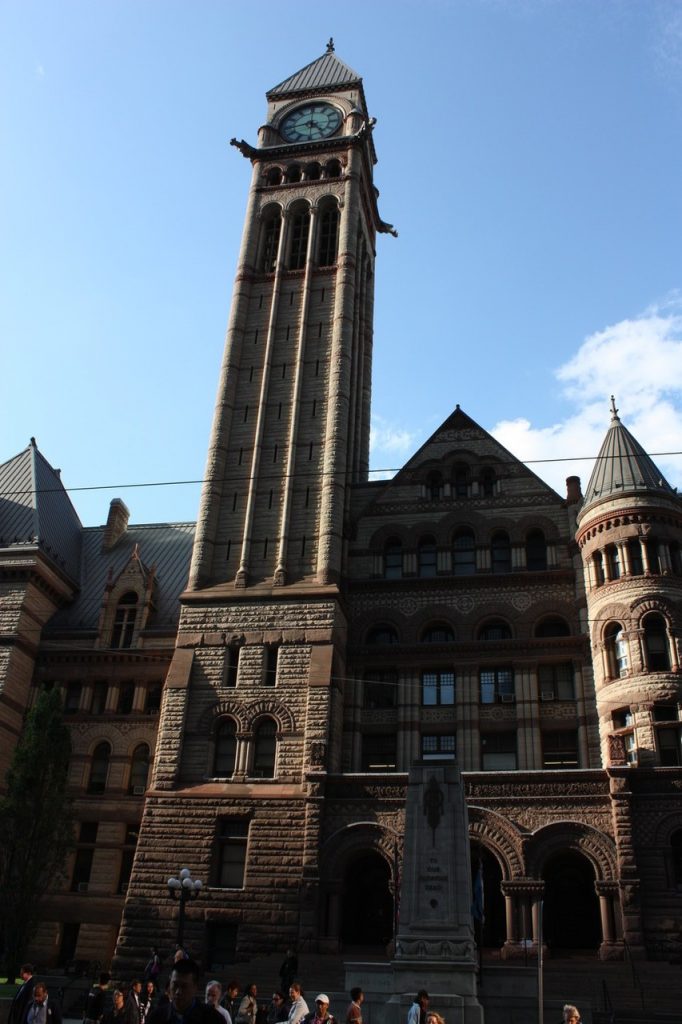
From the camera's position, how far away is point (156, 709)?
128 ft

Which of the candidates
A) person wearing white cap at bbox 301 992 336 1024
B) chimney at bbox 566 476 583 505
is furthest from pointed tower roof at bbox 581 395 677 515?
person wearing white cap at bbox 301 992 336 1024

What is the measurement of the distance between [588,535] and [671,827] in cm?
1107

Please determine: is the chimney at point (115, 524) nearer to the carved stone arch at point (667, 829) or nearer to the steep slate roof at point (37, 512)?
the steep slate roof at point (37, 512)

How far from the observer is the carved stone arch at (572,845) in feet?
94.6

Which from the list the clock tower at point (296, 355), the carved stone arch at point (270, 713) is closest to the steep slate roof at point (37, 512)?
the clock tower at point (296, 355)

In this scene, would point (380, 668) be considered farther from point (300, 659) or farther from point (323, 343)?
point (323, 343)

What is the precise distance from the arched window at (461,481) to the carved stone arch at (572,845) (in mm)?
15072

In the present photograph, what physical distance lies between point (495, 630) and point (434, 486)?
300 inches

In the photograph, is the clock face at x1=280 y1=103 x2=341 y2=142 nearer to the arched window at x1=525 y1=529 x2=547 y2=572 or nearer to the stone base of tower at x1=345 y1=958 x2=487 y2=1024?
the arched window at x1=525 y1=529 x2=547 y2=572

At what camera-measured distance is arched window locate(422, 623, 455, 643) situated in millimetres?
36656

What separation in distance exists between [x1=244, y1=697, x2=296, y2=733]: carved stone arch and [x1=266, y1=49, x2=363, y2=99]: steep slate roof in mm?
37037

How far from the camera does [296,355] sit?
1695 inches

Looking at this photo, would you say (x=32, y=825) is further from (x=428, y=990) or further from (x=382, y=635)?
(x=428, y=990)

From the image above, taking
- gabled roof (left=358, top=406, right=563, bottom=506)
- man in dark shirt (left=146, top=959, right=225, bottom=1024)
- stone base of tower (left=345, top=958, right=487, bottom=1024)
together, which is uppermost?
gabled roof (left=358, top=406, right=563, bottom=506)
